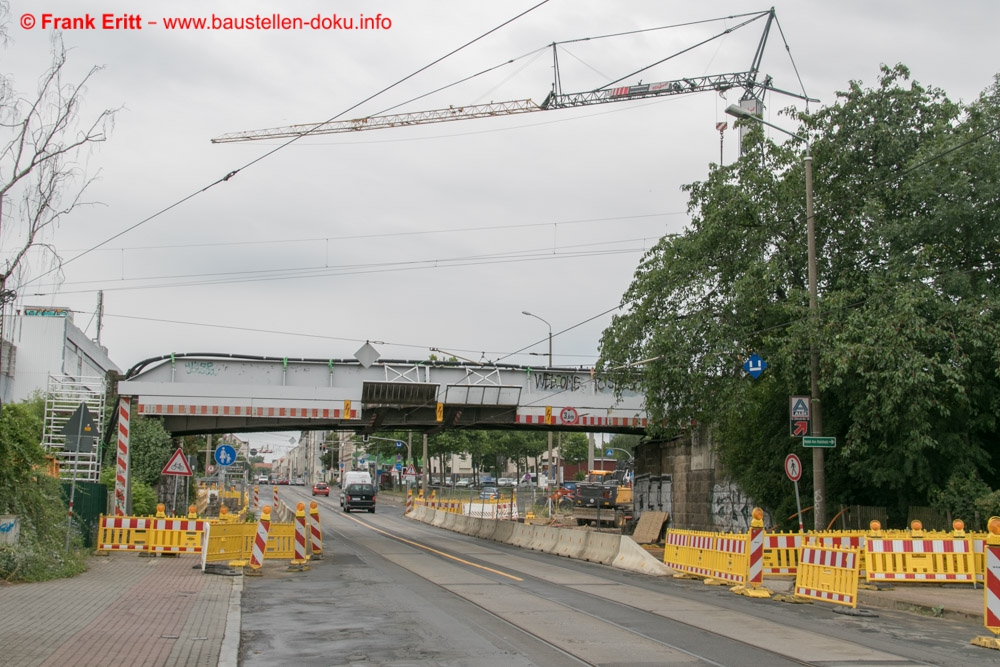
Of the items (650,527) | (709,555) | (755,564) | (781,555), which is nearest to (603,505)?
(650,527)

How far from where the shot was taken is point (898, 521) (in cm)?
2495

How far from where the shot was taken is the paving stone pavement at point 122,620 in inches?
366

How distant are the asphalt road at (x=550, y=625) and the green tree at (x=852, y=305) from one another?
6.70 metres

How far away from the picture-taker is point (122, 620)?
11.9m

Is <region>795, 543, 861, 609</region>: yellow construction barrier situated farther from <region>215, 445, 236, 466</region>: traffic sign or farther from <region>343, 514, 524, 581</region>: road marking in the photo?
<region>215, 445, 236, 466</region>: traffic sign

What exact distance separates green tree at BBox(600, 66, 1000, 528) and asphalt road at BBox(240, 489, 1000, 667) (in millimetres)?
6697

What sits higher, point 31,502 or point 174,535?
point 31,502

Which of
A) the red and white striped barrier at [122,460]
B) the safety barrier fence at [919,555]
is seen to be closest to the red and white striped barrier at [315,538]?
the red and white striped barrier at [122,460]

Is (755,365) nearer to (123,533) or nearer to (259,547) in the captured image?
(259,547)

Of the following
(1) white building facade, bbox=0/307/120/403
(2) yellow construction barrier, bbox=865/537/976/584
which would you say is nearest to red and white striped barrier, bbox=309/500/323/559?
(2) yellow construction barrier, bbox=865/537/976/584

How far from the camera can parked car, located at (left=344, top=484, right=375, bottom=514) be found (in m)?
62.4

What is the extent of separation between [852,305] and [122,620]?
60.6ft

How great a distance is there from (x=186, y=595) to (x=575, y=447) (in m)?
108

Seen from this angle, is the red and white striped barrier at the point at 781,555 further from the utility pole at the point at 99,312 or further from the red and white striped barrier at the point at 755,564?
the utility pole at the point at 99,312
